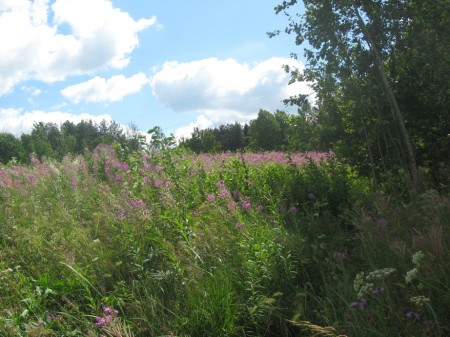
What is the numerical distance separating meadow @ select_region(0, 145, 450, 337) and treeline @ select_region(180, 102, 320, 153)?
Answer: 1.90 meters

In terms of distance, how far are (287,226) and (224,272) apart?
1389 millimetres

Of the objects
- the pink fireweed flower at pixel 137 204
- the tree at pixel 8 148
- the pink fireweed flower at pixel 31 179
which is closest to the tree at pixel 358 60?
the pink fireweed flower at pixel 137 204

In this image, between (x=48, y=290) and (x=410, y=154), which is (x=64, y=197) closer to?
(x=48, y=290)

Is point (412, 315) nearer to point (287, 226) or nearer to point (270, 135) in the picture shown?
point (287, 226)

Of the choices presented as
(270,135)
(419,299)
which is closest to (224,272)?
(419,299)

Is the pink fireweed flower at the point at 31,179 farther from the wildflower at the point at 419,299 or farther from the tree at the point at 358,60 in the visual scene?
the wildflower at the point at 419,299

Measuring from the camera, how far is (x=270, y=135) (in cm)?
3834

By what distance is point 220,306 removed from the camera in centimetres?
267

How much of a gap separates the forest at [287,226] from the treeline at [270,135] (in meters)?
0.06

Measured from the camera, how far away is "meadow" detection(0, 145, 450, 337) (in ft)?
7.29

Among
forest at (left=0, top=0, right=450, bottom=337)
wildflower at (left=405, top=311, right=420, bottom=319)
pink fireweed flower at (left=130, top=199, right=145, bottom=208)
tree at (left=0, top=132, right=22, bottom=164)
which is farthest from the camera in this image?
tree at (left=0, top=132, right=22, bottom=164)

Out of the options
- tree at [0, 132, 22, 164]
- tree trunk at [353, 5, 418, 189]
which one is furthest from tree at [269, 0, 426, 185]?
tree at [0, 132, 22, 164]

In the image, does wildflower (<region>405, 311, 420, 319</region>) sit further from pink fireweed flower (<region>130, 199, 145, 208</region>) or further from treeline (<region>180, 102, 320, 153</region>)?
treeline (<region>180, 102, 320, 153</region>)

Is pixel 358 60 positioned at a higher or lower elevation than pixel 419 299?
higher
